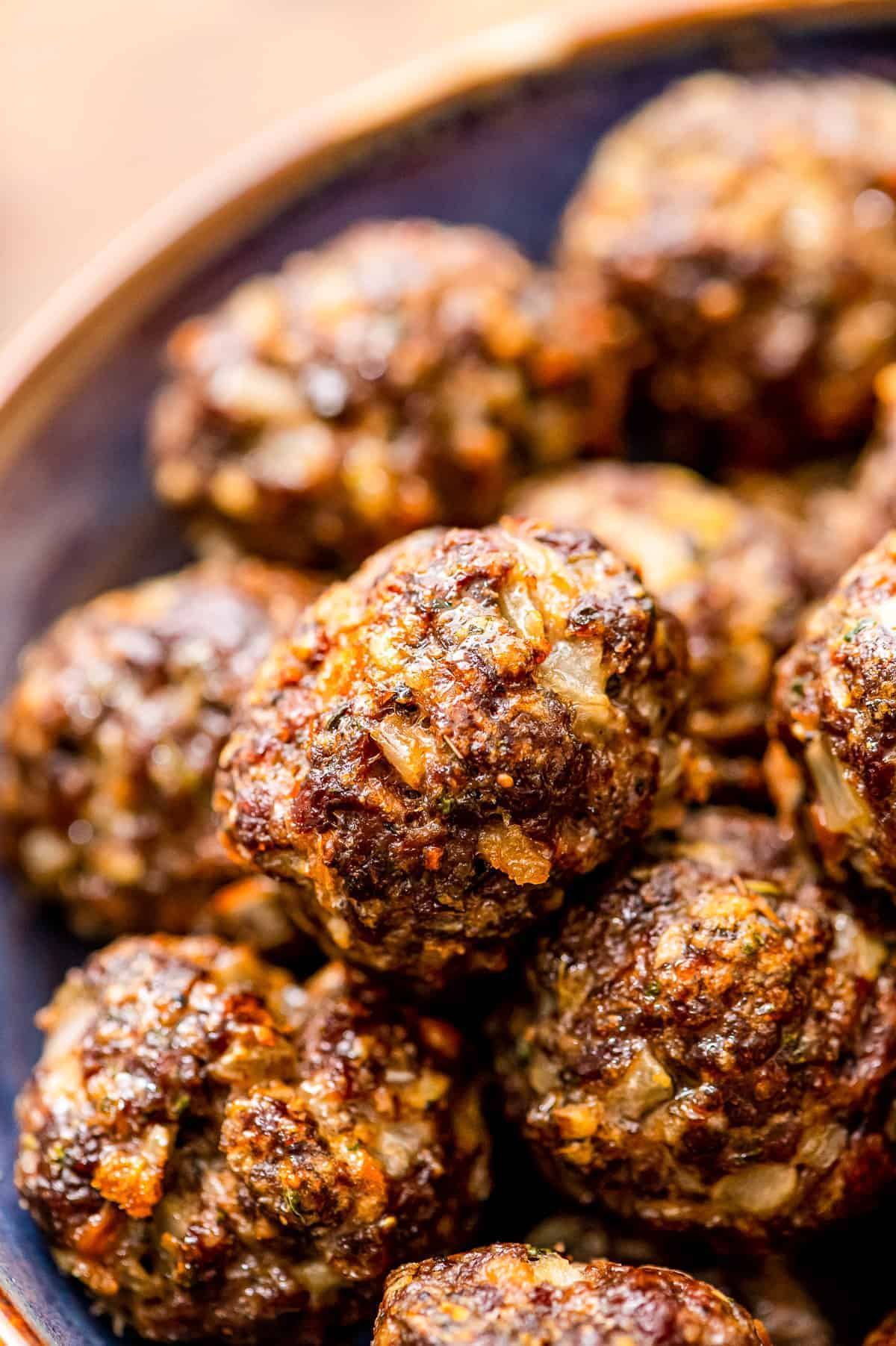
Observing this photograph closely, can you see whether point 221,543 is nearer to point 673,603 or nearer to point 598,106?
point 673,603

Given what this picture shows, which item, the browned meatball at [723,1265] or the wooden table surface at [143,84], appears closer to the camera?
the browned meatball at [723,1265]

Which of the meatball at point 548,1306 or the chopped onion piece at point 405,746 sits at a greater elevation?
the chopped onion piece at point 405,746

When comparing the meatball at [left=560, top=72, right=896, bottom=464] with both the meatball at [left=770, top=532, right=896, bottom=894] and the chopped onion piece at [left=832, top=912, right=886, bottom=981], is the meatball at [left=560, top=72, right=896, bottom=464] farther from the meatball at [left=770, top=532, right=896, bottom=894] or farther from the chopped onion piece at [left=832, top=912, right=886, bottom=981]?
the chopped onion piece at [left=832, top=912, right=886, bottom=981]

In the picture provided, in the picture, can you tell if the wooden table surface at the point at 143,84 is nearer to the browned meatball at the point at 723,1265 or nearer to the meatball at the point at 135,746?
the meatball at the point at 135,746

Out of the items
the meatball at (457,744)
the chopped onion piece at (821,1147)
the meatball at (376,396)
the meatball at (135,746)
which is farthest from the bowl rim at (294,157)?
the chopped onion piece at (821,1147)

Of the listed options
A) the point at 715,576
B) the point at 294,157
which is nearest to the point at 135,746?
the point at 715,576

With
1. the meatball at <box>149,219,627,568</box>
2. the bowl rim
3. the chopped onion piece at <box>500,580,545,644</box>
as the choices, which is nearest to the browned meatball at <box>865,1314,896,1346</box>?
the chopped onion piece at <box>500,580,545,644</box>
